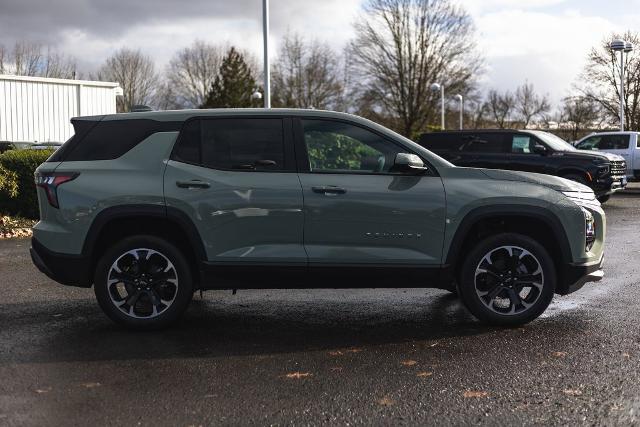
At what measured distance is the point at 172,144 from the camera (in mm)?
5887

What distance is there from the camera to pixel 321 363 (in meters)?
5.00

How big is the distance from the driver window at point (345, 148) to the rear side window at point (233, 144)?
0.26m

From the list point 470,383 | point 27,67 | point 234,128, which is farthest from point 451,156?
point 27,67

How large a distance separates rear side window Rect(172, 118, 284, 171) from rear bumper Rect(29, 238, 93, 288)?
43.5 inches

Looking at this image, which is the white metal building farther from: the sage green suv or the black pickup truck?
the sage green suv

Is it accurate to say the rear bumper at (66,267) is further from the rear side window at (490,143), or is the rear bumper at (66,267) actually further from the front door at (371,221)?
the rear side window at (490,143)

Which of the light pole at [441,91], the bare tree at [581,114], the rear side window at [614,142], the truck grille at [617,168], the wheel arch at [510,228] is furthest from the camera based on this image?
the bare tree at [581,114]

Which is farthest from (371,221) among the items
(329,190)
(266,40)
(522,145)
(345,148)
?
(266,40)

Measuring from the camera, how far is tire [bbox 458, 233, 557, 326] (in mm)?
5852

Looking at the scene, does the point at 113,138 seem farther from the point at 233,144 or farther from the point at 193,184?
the point at 233,144

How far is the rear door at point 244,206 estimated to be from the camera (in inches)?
224

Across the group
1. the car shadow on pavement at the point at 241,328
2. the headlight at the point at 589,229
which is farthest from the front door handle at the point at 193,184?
the headlight at the point at 589,229

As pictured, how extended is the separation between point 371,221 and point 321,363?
1227mm

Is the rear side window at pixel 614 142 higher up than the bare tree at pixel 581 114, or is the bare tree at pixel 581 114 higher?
the bare tree at pixel 581 114
